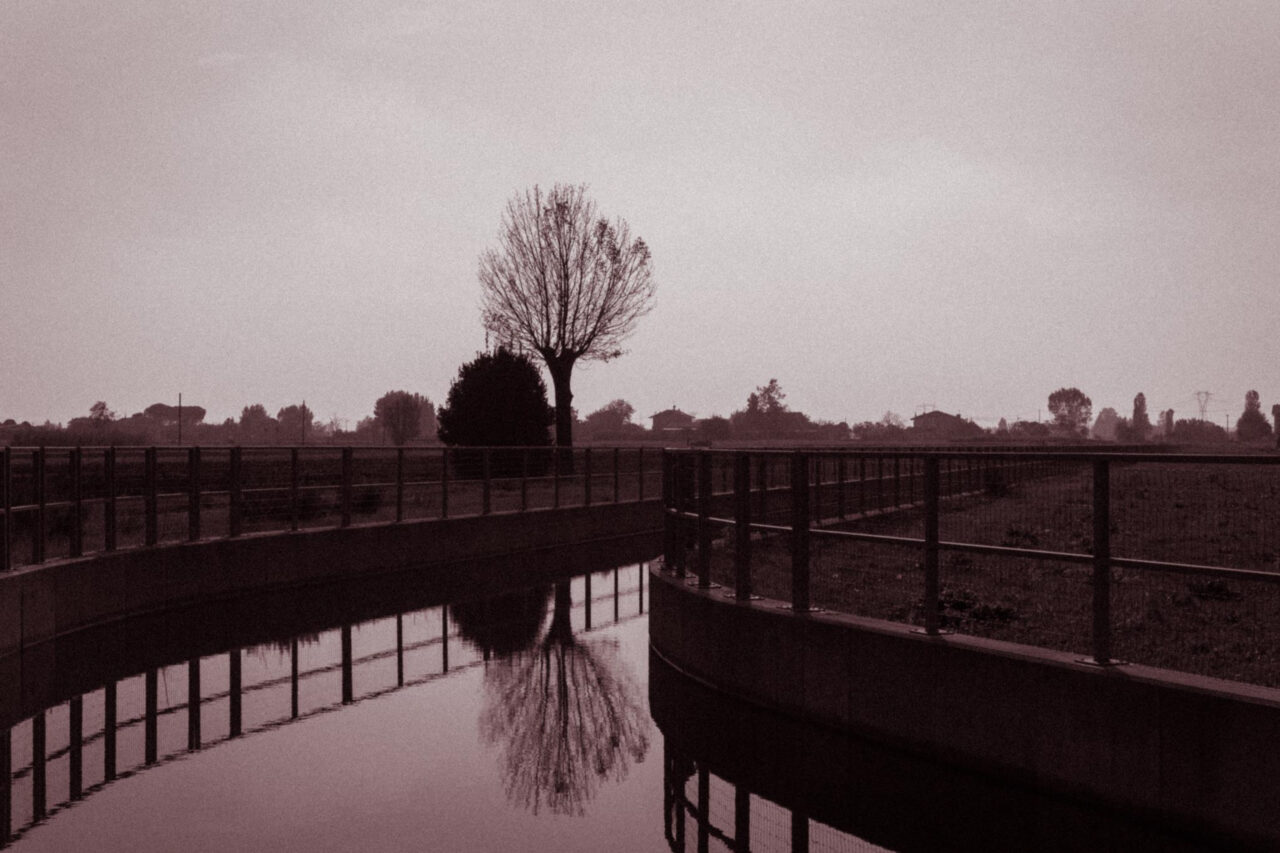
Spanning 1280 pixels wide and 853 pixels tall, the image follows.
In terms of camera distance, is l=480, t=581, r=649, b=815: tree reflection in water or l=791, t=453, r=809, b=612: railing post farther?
l=791, t=453, r=809, b=612: railing post

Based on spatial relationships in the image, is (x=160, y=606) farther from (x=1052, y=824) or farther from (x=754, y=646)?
(x=1052, y=824)

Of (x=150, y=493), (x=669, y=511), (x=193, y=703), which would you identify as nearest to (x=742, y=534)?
(x=669, y=511)

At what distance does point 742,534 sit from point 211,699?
4.34 metres

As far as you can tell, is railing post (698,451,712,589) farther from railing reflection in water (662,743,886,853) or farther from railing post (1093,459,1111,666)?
railing post (1093,459,1111,666)

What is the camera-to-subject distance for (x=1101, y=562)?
696 centimetres

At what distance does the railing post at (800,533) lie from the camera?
30.2 feet

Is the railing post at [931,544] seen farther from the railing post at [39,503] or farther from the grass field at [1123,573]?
the railing post at [39,503]

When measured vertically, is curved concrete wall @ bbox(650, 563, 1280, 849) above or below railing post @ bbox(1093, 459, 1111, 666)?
below

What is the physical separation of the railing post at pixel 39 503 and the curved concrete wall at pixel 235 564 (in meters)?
0.22

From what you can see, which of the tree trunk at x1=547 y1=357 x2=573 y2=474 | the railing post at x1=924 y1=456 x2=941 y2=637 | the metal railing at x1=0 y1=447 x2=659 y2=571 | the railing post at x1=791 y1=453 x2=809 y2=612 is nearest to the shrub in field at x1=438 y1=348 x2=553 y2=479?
the metal railing at x1=0 y1=447 x2=659 y2=571

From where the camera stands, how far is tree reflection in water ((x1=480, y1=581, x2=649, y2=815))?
714 centimetres

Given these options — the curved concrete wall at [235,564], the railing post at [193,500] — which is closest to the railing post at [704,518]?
the curved concrete wall at [235,564]

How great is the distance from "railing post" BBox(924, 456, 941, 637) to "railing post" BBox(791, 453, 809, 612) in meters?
1.26

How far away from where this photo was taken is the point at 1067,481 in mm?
7883
